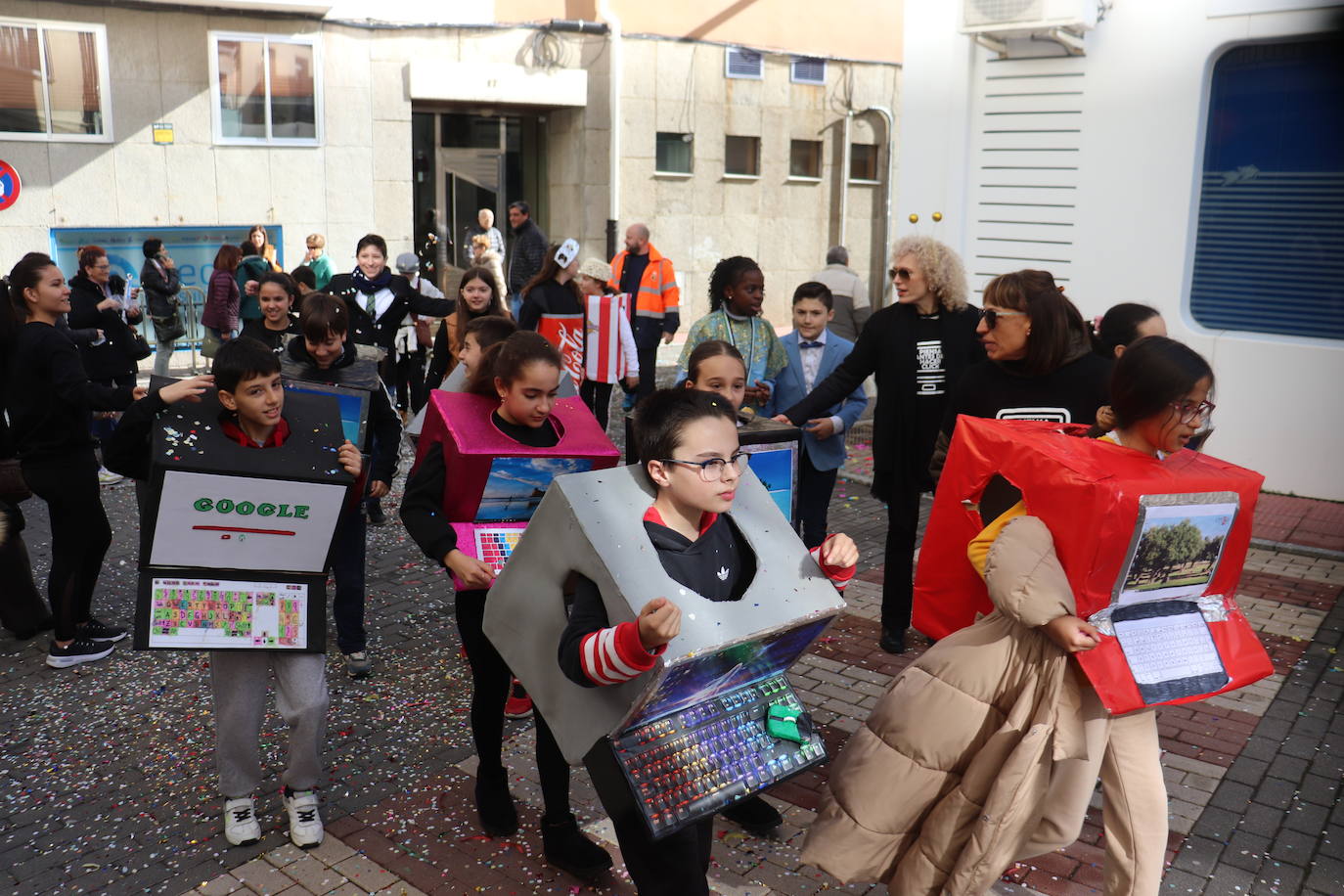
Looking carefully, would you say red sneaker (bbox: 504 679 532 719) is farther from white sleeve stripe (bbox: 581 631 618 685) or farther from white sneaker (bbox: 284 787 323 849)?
white sleeve stripe (bbox: 581 631 618 685)

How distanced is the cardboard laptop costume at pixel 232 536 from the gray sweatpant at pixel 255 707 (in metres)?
0.13

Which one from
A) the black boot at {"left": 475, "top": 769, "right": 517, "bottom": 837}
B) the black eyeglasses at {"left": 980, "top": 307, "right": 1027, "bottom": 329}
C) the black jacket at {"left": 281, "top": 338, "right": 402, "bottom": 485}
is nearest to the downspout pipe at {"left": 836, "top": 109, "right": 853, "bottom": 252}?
the black jacket at {"left": 281, "top": 338, "right": 402, "bottom": 485}

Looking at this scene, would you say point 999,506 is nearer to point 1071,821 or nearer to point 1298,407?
point 1071,821

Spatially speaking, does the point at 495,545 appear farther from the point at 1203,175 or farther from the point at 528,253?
the point at 528,253

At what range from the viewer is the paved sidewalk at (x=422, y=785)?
3975mm

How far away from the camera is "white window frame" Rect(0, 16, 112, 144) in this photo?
14.6 meters

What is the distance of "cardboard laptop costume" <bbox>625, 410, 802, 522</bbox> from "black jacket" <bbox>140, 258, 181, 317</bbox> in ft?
31.4

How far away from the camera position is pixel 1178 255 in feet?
30.6

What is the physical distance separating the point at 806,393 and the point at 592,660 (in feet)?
12.6

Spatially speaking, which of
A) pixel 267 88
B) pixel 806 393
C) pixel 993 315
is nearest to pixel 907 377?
pixel 806 393

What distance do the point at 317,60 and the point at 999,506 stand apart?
1513cm

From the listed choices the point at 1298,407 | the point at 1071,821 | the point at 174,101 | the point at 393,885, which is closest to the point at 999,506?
the point at 1071,821

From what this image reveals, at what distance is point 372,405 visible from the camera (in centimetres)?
556

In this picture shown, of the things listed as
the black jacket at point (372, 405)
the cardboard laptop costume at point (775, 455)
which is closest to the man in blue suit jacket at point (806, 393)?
the cardboard laptop costume at point (775, 455)
